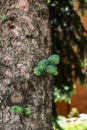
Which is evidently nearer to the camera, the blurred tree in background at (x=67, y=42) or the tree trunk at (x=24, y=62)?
the tree trunk at (x=24, y=62)

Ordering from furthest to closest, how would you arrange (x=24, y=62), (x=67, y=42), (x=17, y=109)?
1. (x=67, y=42)
2. (x=24, y=62)
3. (x=17, y=109)

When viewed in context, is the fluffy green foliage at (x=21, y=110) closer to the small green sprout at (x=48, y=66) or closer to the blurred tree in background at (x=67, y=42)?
the small green sprout at (x=48, y=66)

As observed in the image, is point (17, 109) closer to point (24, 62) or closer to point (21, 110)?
point (21, 110)

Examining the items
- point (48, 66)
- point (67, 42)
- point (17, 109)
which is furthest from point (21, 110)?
point (67, 42)

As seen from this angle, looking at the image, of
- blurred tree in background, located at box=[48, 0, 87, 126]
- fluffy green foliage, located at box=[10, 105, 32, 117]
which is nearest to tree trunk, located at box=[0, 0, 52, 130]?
fluffy green foliage, located at box=[10, 105, 32, 117]

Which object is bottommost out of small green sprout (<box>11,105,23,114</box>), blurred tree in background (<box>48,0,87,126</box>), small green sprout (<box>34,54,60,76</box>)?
small green sprout (<box>11,105,23,114</box>)

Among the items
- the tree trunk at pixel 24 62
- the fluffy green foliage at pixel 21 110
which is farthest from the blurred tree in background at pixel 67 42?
the fluffy green foliage at pixel 21 110

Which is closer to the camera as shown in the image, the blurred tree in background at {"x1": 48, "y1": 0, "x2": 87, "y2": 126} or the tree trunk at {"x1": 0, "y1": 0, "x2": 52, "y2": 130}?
the tree trunk at {"x1": 0, "y1": 0, "x2": 52, "y2": 130}

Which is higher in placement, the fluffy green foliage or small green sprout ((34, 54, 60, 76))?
small green sprout ((34, 54, 60, 76))

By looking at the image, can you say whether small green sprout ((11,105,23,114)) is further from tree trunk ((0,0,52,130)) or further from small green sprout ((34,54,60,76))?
small green sprout ((34,54,60,76))
